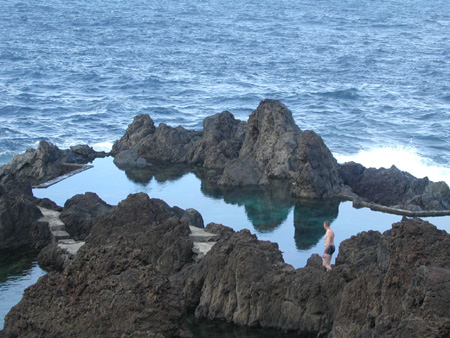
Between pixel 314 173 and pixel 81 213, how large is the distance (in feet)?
29.9

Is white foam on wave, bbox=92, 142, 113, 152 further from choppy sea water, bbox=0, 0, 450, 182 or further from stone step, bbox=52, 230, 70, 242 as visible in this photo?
stone step, bbox=52, 230, 70, 242

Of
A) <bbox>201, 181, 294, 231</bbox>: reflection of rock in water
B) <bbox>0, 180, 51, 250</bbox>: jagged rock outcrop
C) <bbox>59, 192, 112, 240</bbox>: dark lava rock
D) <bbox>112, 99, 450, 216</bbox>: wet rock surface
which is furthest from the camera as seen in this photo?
<bbox>112, 99, 450, 216</bbox>: wet rock surface

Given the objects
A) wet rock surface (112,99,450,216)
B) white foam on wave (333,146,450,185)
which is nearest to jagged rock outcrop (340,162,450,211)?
wet rock surface (112,99,450,216)

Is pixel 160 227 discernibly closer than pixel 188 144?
Yes

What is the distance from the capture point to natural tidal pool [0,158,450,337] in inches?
902

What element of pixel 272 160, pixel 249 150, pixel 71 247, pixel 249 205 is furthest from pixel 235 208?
pixel 71 247

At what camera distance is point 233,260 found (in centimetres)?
1856

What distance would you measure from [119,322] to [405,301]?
462 centimetres

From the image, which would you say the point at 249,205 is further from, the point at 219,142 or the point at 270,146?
the point at 219,142

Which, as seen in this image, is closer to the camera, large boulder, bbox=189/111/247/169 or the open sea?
large boulder, bbox=189/111/247/169

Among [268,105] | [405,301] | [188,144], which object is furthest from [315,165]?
[405,301]

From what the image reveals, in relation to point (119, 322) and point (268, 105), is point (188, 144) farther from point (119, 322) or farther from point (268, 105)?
point (119, 322)

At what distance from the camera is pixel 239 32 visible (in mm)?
90188

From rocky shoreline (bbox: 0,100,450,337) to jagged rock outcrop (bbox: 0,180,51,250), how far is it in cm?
3
